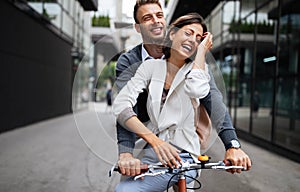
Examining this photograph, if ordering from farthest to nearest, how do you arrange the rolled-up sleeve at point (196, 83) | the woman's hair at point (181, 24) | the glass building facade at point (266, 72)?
the glass building facade at point (266, 72) → the woman's hair at point (181, 24) → the rolled-up sleeve at point (196, 83)

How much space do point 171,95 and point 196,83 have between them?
0.17 metres

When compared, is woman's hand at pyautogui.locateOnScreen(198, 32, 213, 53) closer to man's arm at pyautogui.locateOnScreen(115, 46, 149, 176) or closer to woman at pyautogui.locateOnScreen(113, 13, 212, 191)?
woman at pyautogui.locateOnScreen(113, 13, 212, 191)

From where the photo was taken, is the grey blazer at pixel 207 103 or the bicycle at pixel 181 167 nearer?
the bicycle at pixel 181 167

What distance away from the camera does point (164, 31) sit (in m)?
1.62

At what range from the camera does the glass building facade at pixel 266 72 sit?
29.6ft

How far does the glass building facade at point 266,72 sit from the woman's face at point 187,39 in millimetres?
6366

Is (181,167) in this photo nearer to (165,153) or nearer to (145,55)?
(165,153)

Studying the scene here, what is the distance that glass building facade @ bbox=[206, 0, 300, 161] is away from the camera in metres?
9.01

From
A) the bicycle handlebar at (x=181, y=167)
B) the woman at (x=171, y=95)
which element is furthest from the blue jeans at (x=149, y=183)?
the bicycle handlebar at (x=181, y=167)

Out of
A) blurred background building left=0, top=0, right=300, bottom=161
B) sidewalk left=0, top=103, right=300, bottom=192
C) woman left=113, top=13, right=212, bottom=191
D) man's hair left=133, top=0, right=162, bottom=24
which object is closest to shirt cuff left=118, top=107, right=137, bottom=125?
woman left=113, top=13, right=212, bottom=191

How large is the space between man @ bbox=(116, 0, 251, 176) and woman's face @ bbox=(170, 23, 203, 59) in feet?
0.27

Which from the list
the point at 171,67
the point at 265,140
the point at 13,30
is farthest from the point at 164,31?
the point at 13,30

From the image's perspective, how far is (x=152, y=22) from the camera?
1.62 metres

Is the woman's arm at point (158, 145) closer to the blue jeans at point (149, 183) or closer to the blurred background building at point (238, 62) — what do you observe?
the blue jeans at point (149, 183)
